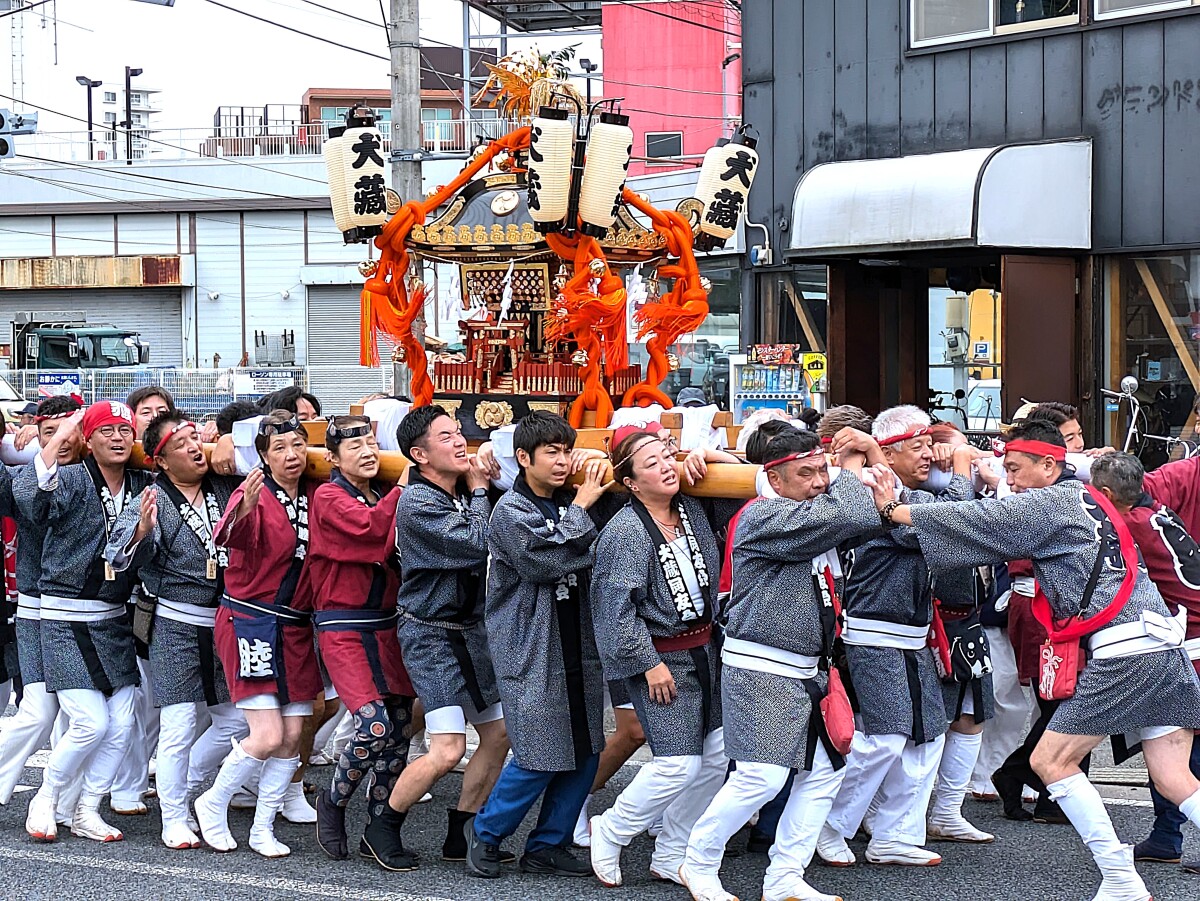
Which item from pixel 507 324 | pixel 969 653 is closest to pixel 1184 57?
pixel 507 324

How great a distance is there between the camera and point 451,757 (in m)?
5.17

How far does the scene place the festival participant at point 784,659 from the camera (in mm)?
4590

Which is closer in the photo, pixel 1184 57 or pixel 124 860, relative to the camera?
pixel 124 860

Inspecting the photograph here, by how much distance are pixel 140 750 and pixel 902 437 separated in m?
3.33

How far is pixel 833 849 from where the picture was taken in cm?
533

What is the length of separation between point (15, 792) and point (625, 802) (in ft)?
9.89

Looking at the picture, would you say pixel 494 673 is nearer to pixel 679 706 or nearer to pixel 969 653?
pixel 679 706

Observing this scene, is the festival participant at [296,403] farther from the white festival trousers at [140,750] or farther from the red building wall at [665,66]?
the red building wall at [665,66]

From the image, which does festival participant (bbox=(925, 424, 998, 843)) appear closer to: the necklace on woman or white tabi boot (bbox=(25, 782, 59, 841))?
the necklace on woman

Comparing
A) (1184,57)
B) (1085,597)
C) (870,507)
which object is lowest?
(1085,597)

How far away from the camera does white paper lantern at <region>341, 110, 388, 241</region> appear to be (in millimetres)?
7496

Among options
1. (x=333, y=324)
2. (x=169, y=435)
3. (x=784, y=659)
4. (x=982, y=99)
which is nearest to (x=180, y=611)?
(x=169, y=435)

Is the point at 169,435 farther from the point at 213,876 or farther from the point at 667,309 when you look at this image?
the point at 667,309

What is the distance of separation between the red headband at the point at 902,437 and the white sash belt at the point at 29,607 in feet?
11.0
